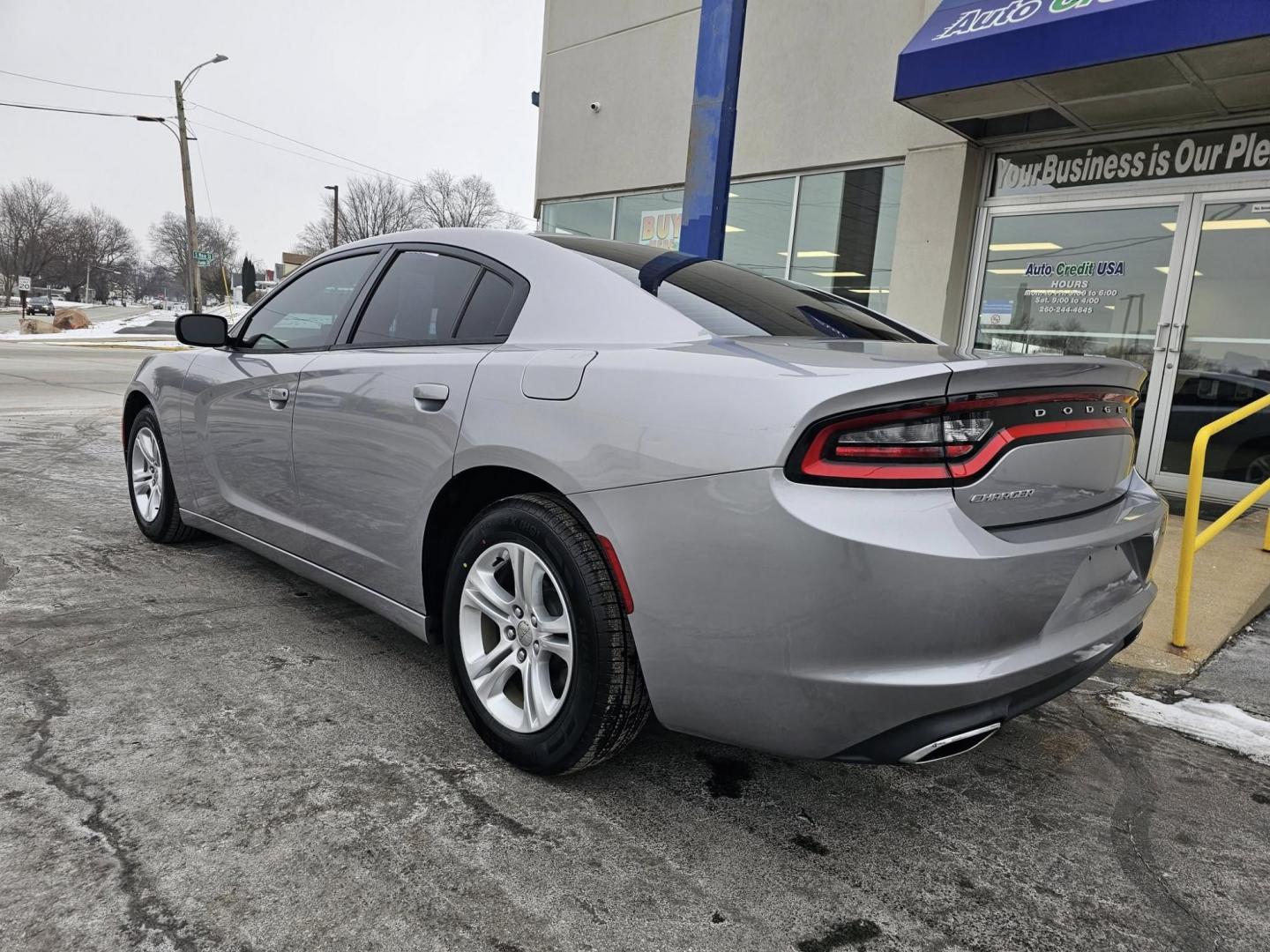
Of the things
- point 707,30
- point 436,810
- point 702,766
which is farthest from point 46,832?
point 707,30

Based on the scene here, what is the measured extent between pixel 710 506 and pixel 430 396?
108 centimetres

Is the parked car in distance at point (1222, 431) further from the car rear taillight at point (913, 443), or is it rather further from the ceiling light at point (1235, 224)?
the car rear taillight at point (913, 443)

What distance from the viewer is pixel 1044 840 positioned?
2156 millimetres

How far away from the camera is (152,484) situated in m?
4.39

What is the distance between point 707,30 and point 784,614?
6.25 metres

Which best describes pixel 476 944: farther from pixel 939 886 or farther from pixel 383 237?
pixel 383 237

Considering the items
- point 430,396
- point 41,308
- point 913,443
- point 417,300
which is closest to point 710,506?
point 913,443

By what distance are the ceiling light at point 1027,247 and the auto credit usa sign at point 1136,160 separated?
0.44 metres

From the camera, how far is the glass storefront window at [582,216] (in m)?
11.8

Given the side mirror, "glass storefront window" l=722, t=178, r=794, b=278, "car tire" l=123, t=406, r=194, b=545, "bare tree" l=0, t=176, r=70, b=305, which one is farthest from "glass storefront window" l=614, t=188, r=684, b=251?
"bare tree" l=0, t=176, r=70, b=305

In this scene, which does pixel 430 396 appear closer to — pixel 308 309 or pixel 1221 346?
pixel 308 309

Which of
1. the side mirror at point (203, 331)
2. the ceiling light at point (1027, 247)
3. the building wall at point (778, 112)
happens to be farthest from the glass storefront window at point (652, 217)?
the side mirror at point (203, 331)

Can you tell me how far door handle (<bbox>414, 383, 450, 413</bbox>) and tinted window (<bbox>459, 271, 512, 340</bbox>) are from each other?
207mm

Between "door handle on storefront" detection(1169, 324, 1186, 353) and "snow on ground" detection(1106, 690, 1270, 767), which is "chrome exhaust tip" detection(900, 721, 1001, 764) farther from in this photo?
"door handle on storefront" detection(1169, 324, 1186, 353)
